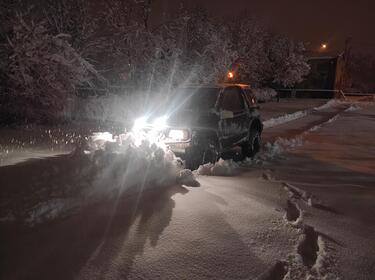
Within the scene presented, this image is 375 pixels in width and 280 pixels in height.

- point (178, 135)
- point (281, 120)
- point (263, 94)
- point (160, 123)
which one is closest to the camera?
point (178, 135)

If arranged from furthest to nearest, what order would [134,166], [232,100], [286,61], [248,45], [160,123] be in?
[286,61] → [248,45] → [232,100] → [160,123] → [134,166]

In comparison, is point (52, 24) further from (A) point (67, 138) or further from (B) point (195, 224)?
(B) point (195, 224)

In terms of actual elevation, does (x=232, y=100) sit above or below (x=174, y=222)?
above

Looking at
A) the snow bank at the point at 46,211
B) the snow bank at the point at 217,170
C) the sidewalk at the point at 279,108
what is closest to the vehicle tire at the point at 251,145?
the snow bank at the point at 217,170

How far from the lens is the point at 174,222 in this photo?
12.8ft

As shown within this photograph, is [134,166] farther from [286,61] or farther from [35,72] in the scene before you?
[286,61]

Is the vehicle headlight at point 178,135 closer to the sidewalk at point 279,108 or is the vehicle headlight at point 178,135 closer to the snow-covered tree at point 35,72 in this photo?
the snow-covered tree at point 35,72

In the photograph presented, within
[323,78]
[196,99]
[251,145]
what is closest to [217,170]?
[196,99]

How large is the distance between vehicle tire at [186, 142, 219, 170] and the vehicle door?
345 millimetres

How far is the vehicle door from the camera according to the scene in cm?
733

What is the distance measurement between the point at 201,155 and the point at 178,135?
64cm

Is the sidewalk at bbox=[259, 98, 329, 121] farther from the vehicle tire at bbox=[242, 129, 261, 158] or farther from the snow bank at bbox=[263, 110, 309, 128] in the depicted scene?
the vehicle tire at bbox=[242, 129, 261, 158]

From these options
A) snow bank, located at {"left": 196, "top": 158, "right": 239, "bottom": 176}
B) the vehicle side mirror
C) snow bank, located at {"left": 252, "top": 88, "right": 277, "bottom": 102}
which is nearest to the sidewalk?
snow bank, located at {"left": 252, "top": 88, "right": 277, "bottom": 102}

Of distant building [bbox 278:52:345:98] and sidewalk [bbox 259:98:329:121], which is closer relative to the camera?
sidewalk [bbox 259:98:329:121]
